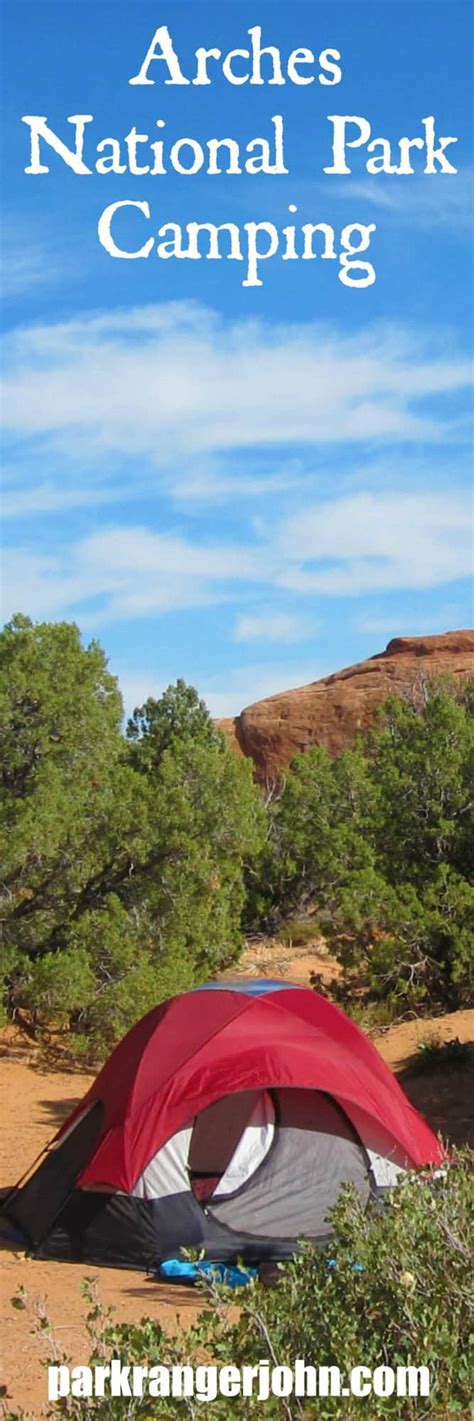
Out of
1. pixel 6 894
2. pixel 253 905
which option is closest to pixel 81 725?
pixel 6 894

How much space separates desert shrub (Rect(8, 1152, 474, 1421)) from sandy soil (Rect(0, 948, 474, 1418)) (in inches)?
34.2

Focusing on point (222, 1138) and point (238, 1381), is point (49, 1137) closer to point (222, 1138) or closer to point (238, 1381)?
point (222, 1138)

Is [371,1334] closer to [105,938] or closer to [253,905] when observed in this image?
[105,938]

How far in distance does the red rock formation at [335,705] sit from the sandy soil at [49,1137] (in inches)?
A: 1041

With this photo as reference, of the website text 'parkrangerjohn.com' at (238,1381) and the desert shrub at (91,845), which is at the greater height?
the desert shrub at (91,845)

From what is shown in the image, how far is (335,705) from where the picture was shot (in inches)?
1901

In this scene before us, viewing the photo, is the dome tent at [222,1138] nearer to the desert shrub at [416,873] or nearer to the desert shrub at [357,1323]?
the desert shrub at [357,1323]

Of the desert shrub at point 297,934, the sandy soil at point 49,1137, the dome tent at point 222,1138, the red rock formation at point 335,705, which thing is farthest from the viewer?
the red rock formation at point 335,705

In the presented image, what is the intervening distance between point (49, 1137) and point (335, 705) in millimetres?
37450

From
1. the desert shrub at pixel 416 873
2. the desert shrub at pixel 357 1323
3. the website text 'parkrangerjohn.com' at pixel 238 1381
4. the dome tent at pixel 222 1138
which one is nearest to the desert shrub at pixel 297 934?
the desert shrub at pixel 416 873

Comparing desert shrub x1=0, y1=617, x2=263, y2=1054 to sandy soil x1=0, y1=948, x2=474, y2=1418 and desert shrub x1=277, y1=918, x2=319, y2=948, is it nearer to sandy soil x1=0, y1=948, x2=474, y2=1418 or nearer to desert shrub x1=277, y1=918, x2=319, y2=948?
sandy soil x1=0, y1=948, x2=474, y2=1418

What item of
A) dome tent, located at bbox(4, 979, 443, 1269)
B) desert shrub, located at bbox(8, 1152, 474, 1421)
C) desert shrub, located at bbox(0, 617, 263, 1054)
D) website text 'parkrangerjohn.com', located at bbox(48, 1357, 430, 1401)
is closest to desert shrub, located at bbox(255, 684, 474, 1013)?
desert shrub, located at bbox(0, 617, 263, 1054)

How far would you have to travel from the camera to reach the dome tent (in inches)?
316

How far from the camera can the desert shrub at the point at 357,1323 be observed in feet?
12.0
